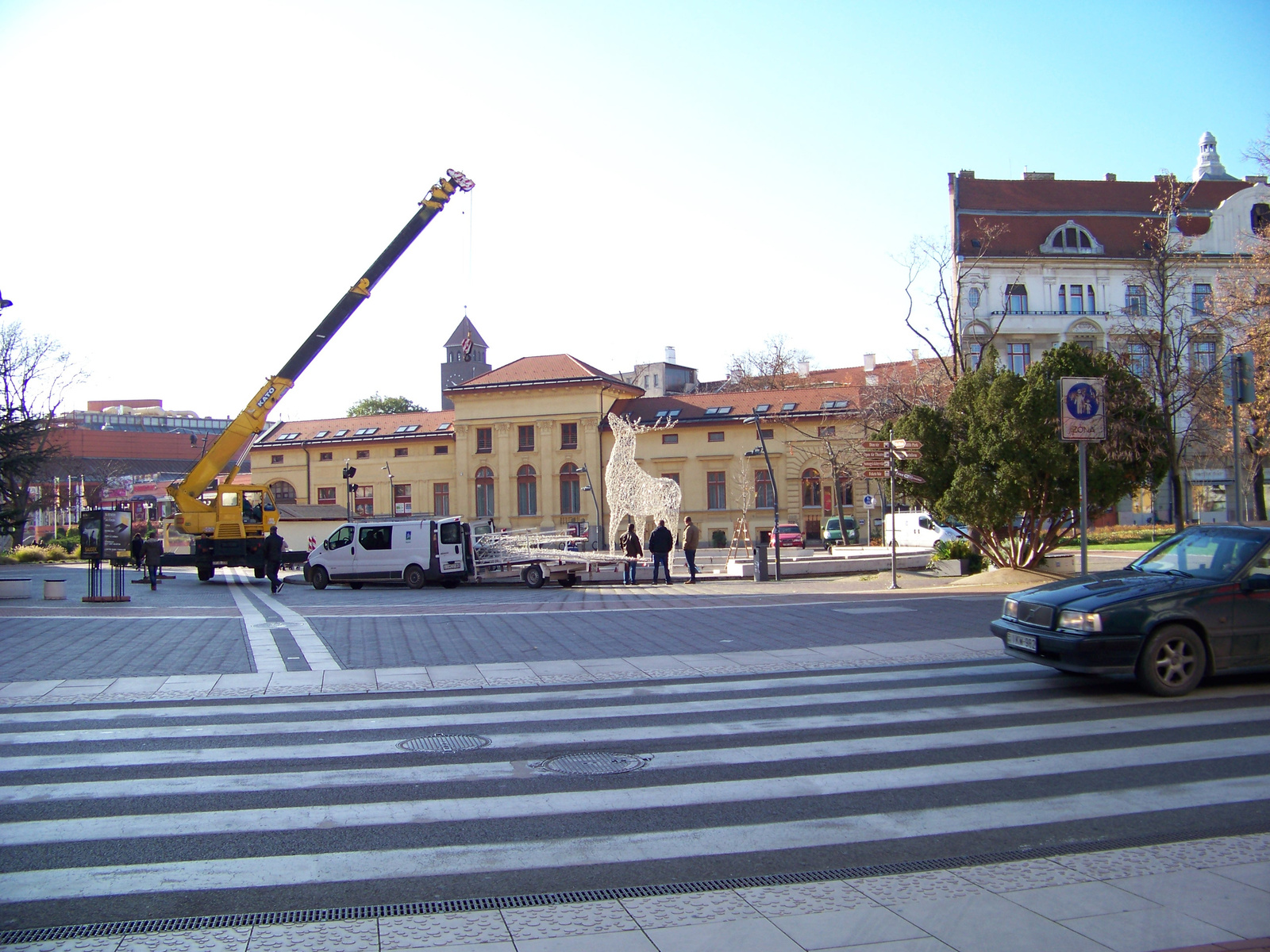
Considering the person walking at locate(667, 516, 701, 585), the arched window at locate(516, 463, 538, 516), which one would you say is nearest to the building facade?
the arched window at locate(516, 463, 538, 516)

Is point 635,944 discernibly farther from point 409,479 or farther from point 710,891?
point 409,479

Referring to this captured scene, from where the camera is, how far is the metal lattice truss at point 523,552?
95.8 ft

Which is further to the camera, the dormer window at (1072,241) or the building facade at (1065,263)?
the dormer window at (1072,241)

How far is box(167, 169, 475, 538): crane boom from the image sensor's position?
34188mm

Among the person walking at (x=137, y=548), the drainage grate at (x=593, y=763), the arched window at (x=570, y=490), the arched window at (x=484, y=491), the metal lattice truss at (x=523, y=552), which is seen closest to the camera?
the drainage grate at (x=593, y=763)

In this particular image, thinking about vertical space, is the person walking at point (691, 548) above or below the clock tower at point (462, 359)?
below

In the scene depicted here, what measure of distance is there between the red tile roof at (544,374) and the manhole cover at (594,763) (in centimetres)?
5948

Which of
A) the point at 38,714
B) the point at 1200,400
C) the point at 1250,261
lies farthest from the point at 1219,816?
the point at 1200,400

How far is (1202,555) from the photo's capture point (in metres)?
9.87

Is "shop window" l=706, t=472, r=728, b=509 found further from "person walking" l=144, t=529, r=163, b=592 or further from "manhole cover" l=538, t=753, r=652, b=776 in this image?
"manhole cover" l=538, t=753, r=652, b=776

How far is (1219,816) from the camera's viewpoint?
5.95 m

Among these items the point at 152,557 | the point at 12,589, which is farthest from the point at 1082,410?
the point at 152,557

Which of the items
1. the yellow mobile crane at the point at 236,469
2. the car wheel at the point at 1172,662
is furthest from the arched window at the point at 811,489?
the car wheel at the point at 1172,662

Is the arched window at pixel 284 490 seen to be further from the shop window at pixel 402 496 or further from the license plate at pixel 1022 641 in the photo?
the license plate at pixel 1022 641
